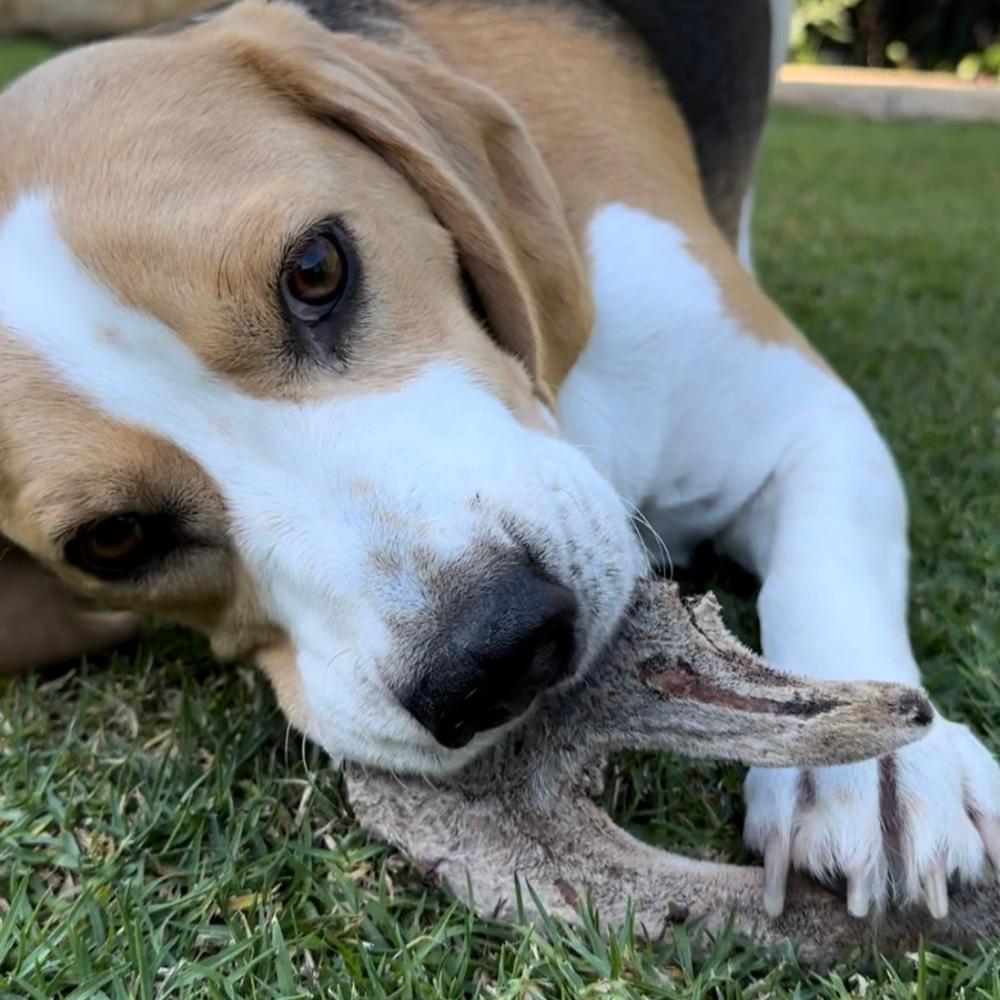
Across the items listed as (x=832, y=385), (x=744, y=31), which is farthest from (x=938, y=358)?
(x=832, y=385)

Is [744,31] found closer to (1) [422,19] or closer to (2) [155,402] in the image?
(1) [422,19]

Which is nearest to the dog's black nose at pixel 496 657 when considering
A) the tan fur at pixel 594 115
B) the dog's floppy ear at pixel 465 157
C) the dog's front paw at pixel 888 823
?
the dog's front paw at pixel 888 823

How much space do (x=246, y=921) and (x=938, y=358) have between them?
378cm

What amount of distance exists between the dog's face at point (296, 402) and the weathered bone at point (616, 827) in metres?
0.09

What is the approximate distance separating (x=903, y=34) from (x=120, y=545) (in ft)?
65.8

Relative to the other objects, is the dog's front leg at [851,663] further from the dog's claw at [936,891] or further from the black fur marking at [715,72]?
the black fur marking at [715,72]

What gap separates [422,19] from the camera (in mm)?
3695

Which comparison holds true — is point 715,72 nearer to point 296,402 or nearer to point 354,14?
point 354,14

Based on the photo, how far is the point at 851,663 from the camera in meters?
2.39

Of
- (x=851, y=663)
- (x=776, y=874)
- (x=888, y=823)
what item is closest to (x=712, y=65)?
(x=851, y=663)

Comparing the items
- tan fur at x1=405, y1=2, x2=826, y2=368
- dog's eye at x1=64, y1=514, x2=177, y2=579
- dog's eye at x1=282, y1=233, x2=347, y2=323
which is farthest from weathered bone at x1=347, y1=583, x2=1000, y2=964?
tan fur at x1=405, y1=2, x2=826, y2=368

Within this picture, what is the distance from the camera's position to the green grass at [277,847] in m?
1.94

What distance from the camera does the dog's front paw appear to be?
1.99 m

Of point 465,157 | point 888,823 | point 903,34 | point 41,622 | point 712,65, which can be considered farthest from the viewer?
point 903,34
